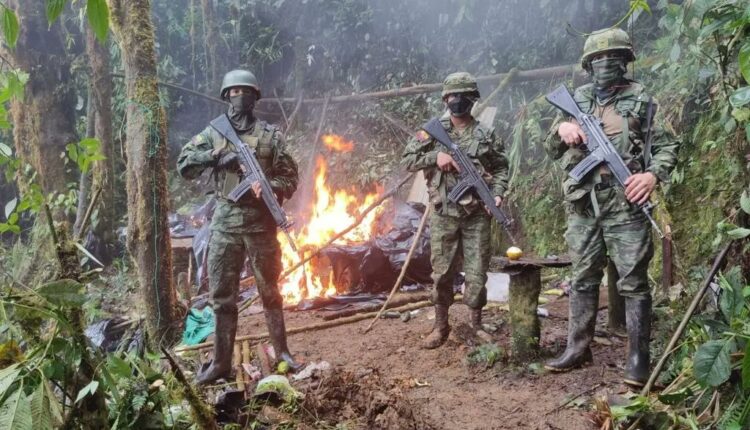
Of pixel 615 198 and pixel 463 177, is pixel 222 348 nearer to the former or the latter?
pixel 463 177

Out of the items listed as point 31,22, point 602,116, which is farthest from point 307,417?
point 31,22

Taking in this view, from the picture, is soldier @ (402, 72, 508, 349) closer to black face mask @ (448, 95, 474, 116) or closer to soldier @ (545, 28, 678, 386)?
black face mask @ (448, 95, 474, 116)

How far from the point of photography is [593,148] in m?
3.81

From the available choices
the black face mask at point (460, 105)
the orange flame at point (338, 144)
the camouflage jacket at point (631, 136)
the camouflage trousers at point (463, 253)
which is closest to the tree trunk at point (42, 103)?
the orange flame at point (338, 144)

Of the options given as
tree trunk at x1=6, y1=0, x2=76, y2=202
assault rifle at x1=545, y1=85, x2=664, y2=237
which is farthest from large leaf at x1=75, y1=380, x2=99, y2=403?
tree trunk at x1=6, y1=0, x2=76, y2=202

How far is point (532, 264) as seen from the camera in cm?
437

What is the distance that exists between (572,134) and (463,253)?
1.66 meters

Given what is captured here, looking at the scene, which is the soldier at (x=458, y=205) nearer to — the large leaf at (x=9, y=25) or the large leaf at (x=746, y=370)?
the large leaf at (x=746, y=370)

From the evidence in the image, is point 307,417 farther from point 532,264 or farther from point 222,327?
point 532,264

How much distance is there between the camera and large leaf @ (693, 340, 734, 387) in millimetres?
2543

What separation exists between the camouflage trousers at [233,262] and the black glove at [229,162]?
1.79 ft

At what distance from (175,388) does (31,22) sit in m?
8.07

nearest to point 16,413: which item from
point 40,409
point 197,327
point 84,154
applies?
point 40,409

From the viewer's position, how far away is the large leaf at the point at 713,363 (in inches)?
100
